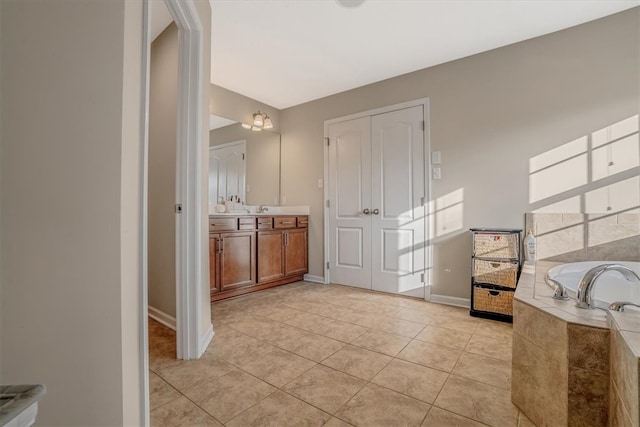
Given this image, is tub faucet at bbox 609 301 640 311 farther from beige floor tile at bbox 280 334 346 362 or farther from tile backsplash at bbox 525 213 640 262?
tile backsplash at bbox 525 213 640 262

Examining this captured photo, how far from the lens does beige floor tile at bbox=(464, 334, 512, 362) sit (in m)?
1.78

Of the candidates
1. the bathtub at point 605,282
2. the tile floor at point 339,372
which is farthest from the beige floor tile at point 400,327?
the bathtub at point 605,282

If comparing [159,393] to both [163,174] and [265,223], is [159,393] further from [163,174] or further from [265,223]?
[265,223]

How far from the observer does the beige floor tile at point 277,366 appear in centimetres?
152

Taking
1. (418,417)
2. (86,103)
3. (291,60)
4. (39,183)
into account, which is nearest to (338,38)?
(291,60)

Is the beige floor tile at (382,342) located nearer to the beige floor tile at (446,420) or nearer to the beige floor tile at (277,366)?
the beige floor tile at (277,366)

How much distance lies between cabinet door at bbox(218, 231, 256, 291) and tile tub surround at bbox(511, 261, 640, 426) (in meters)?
2.37

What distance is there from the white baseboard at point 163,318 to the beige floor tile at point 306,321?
2.83 ft

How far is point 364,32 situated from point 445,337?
2455 millimetres

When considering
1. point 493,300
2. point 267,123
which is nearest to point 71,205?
point 493,300

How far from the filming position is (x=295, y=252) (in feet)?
12.0

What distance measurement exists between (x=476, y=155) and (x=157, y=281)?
2989 millimetres

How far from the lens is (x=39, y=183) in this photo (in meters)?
0.69

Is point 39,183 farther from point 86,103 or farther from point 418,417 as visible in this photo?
point 418,417
